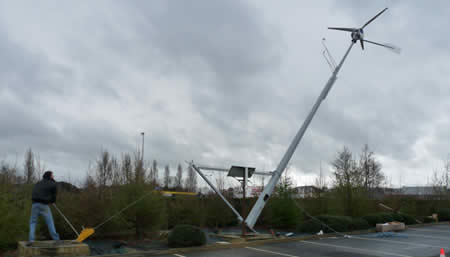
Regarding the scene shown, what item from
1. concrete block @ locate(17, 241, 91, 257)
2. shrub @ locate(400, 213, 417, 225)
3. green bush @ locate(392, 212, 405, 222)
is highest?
concrete block @ locate(17, 241, 91, 257)

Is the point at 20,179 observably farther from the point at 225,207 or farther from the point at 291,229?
the point at 291,229

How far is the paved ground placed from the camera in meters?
11.8

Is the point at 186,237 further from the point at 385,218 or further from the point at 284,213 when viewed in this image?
the point at 385,218

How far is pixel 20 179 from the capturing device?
598 inches

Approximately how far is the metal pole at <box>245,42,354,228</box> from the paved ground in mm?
1821

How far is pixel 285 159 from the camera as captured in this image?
16.8 meters

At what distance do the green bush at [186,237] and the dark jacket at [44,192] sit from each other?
4.69 meters

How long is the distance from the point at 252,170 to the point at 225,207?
22.8 feet

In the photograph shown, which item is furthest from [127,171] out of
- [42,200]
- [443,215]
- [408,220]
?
[443,215]

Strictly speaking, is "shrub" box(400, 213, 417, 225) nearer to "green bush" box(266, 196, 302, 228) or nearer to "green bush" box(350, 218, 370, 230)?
"green bush" box(350, 218, 370, 230)

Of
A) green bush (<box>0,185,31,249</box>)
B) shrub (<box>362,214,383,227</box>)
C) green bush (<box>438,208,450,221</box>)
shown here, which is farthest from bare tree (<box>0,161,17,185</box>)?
green bush (<box>438,208,450,221</box>)

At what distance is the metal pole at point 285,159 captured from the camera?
15727 mm

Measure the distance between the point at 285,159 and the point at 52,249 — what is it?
10542 mm

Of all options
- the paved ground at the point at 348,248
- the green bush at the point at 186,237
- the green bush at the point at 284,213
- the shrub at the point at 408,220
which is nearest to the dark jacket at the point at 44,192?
the paved ground at the point at 348,248
